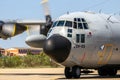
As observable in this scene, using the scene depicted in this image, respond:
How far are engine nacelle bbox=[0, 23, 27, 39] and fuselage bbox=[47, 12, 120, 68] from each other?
39.3 feet

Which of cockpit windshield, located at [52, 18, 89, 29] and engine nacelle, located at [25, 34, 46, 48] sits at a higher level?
cockpit windshield, located at [52, 18, 89, 29]

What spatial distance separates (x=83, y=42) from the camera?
2222cm

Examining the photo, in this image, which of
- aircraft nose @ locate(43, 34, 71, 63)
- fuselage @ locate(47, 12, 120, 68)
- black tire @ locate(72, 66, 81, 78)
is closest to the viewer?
aircraft nose @ locate(43, 34, 71, 63)

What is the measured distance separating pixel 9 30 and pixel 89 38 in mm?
13603

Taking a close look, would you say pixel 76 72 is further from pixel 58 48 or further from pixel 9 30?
pixel 9 30

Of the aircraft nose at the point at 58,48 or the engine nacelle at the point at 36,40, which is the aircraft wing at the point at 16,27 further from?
the aircraft nose at the point at 58,48

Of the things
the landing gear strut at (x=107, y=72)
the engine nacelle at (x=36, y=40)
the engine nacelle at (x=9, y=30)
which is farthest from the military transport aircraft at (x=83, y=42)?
the engine nacelle at (x=9, y=30)

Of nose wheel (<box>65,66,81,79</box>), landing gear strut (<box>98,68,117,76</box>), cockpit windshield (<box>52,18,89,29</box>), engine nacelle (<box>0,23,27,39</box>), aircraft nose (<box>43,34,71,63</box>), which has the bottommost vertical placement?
landing gear strut (<box>98,68,117,76</box>)

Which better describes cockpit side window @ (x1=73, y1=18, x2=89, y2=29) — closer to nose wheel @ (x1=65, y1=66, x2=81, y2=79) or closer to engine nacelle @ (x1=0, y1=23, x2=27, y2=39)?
nose wheel @ (x1=65, y1=66, x2=81, y2=79)

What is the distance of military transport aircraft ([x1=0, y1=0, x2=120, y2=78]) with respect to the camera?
849 inches

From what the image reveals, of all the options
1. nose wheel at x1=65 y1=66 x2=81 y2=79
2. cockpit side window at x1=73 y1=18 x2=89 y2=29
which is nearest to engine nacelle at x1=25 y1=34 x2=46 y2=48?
nose wheel at x1=65 y1=66 x2=81 y2=79

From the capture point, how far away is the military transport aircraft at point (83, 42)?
21.6 m

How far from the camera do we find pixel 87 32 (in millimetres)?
22375

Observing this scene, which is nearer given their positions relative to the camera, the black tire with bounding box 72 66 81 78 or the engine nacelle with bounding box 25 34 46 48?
the black tire with bounding box 72 66 81 78
